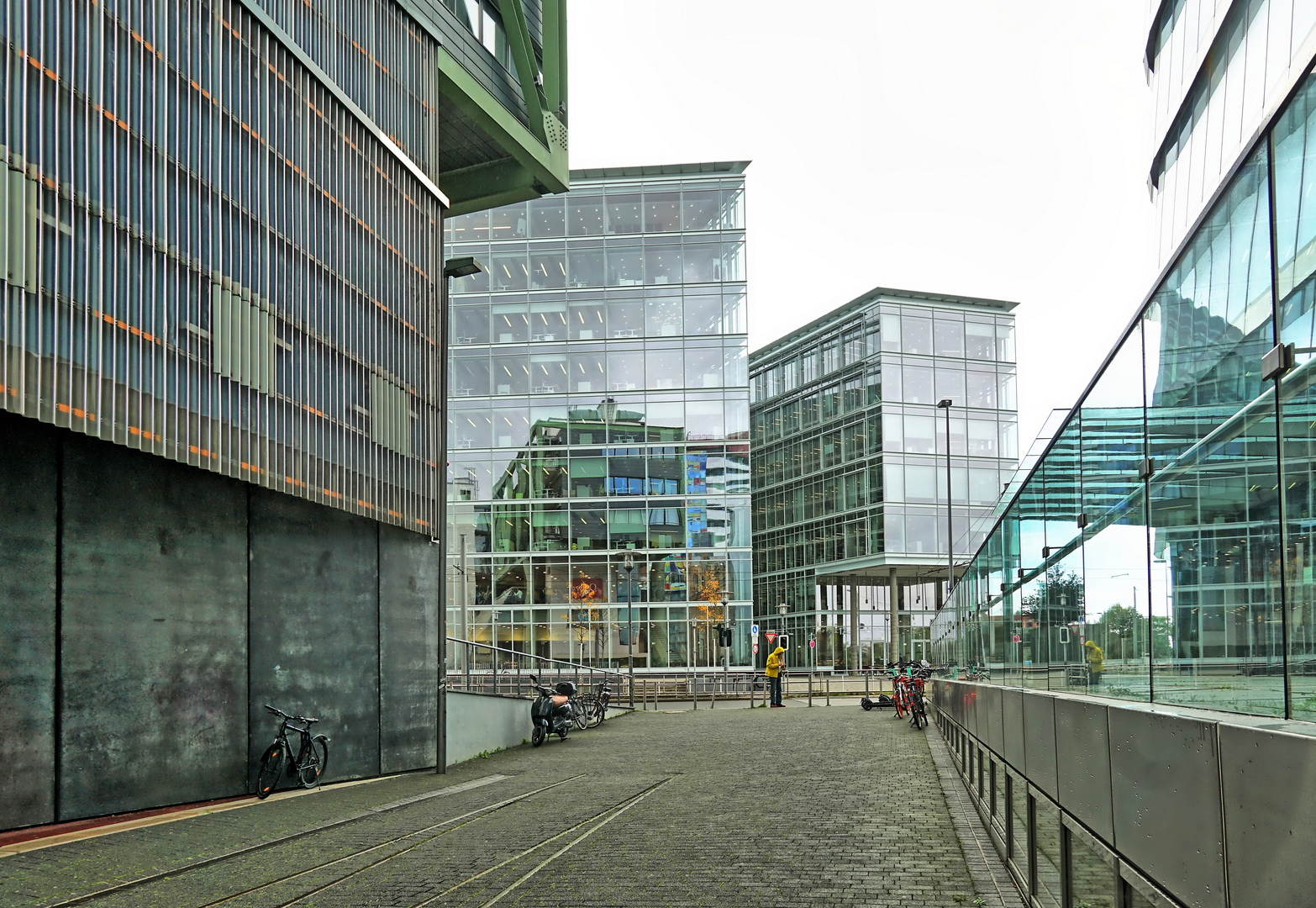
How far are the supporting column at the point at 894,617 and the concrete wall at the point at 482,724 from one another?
44.3 m

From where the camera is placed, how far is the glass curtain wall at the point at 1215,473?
3160mm

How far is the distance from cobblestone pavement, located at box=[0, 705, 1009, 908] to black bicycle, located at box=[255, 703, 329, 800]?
1.10ft

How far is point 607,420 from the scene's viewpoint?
53438mm

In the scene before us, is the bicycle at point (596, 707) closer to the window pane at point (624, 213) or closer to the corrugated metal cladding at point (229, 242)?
the corrugated metal cladding at point (229, 242)

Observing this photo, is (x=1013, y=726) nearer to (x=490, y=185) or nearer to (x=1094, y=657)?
(x=1094, y=657)

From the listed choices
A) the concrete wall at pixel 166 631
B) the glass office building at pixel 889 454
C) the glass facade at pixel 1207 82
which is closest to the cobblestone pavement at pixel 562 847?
the concrete wall at pixel 166 631

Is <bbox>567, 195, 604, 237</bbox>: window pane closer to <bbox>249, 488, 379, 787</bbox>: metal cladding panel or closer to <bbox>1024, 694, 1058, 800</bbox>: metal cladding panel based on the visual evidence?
<bbox>249, 488, 379, 787</bbox>: metal cladding panel

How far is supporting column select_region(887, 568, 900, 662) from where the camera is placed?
217ft

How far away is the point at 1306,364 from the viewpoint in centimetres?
304

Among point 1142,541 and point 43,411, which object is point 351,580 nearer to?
point 43,411

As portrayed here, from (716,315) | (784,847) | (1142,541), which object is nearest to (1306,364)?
(1142,541)

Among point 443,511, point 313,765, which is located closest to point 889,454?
point 443,511

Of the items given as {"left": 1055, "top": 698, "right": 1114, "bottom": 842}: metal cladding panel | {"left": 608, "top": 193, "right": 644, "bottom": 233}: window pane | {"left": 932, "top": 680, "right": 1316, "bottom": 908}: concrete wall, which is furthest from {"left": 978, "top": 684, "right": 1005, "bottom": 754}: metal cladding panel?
{"left": 608, "top": 193, "right": 644, "bottom": 233}: window pane

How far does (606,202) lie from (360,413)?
39307 millimetres
